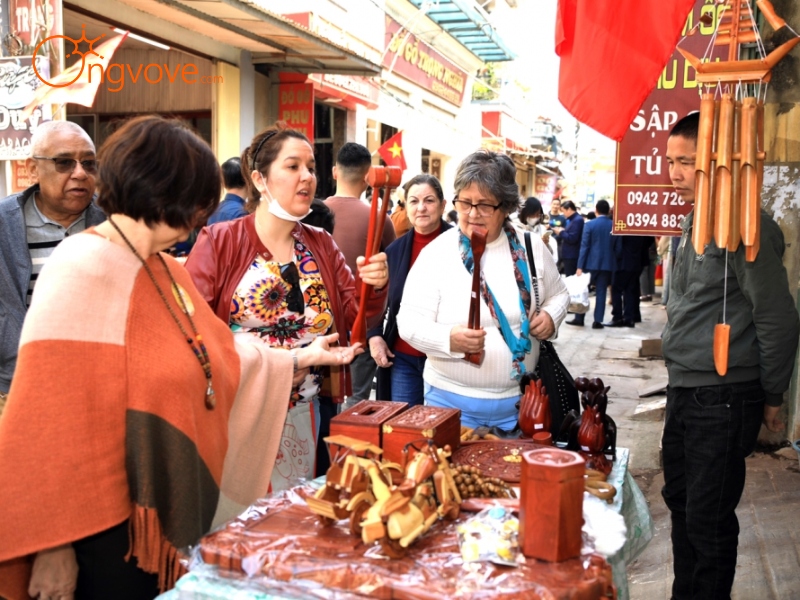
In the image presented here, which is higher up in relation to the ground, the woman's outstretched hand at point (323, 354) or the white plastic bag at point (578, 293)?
the woman's outstretched hand at point (323, 354)

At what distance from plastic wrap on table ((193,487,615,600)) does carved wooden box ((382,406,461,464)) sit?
0.84ft

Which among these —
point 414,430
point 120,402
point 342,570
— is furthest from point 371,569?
point 120,402

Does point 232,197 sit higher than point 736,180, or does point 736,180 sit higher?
point 232,197

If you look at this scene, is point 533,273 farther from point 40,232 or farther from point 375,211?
point 40,232

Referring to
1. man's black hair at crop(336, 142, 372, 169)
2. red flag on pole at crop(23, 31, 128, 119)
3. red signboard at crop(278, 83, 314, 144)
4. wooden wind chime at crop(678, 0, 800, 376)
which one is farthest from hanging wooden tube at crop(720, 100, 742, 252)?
red signboard at crop(278, 83, 314, 144)

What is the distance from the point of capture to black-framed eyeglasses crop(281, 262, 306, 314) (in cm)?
242

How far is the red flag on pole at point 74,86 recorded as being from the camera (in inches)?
205

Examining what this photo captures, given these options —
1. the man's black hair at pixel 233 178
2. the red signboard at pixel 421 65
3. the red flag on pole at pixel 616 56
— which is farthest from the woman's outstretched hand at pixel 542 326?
the red signboard at pixel 421 65

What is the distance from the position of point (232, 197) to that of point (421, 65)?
1172cm

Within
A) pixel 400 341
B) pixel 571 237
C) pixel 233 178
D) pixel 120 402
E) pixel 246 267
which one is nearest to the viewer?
pixel 120 402

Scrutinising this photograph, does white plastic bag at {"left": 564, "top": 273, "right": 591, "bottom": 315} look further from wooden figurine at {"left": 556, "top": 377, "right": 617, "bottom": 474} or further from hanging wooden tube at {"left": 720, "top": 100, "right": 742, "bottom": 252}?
hanging wooden tube at {"left": 720, "top": 100, "right": 742, "bottom": 252}

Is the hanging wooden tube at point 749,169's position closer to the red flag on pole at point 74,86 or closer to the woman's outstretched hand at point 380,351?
the woman's outstretched hand at point 380,351

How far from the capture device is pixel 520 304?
8.70 feet

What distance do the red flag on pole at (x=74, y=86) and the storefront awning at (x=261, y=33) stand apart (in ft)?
2.24
